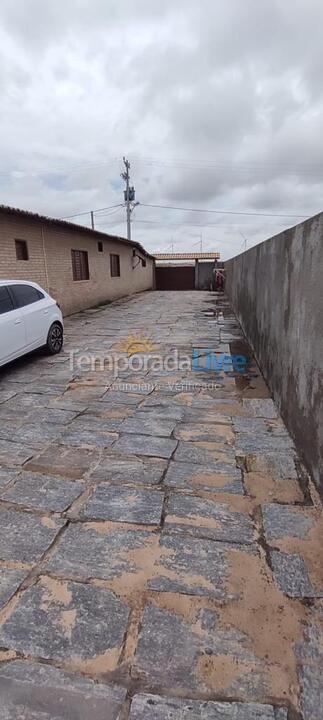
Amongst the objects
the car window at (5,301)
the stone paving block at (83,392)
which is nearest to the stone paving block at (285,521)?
the stone paving block at (83,392)

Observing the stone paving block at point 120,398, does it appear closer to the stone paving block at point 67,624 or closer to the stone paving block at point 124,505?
the stone paving block at point 124,505

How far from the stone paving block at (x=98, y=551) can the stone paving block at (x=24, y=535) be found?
86 mm

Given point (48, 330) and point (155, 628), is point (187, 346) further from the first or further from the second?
point (155, 628)

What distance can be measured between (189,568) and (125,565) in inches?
13.4

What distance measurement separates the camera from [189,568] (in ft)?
6.24

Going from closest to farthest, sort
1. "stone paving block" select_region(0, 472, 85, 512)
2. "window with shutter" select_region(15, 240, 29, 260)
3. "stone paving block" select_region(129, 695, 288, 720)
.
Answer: "stone paving block" select_region(129, 695, 288, 720)
"stone paving block" select_region(0, 472, 85, 512)
"window with shutter" select_region(15, 240, 29, 260)

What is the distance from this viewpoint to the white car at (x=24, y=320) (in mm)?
4740

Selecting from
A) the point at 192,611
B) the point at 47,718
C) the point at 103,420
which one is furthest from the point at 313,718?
the point at 103,420

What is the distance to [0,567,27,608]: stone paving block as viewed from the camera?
5.71ft

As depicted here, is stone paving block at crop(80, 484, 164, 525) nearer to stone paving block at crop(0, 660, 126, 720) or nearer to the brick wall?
stone paving block at crop(0, 660, 126, 720)

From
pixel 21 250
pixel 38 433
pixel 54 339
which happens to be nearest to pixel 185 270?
pixel 21 250

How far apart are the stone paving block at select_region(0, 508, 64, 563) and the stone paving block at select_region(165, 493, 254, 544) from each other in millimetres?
709

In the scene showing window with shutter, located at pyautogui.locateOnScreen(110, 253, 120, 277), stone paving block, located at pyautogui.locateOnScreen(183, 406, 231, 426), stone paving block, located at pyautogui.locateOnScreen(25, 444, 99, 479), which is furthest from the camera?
window with shutter, located at pyautogui.locateOnScreen(110, 253, 120, 277)

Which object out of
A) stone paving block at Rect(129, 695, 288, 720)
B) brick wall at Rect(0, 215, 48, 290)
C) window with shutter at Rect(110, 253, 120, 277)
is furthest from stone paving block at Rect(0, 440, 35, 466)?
window with shutter at Rect(110, 253, 120, 277)
